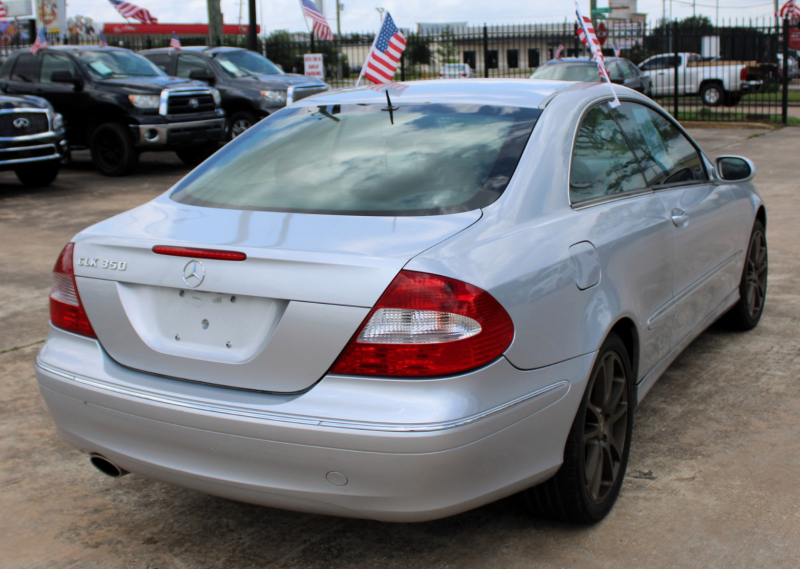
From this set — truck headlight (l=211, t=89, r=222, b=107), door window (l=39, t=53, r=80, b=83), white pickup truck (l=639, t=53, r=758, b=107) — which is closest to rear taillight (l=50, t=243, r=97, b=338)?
truck headlight (l=211, t=89, r=222, b=107)

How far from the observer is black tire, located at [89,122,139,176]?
13297 millimetres

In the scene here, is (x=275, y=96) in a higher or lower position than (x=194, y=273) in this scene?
higher

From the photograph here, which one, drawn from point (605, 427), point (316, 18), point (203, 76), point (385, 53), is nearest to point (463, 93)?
point (605, 427)

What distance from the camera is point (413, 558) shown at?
2.92 metres

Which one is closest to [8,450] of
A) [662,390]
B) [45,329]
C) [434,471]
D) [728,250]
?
[45,329]

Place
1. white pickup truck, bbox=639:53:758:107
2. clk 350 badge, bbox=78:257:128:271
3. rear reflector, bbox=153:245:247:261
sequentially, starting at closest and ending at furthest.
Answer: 1. rear reflector, bbox=153:245:247:261
2. clk 350 badge, bbox=78:257:128:271
3. white pickup truck, bbox=639:53:758:107

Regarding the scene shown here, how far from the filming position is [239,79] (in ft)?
51.3

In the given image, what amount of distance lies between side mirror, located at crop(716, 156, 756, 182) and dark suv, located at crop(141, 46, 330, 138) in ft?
36.0

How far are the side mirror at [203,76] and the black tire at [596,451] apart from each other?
13.5m

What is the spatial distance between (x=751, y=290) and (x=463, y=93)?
2.56 m

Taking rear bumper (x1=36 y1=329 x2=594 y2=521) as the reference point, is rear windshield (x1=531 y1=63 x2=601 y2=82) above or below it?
above

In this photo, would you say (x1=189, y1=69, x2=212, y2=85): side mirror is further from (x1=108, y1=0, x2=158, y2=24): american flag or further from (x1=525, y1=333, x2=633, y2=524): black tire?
(x1=525, y1=333, x2=633, y2=524): black tire

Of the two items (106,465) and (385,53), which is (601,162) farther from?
(385,53)

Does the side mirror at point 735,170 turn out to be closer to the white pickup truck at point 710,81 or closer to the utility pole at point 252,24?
the utility pole at point 252,24
